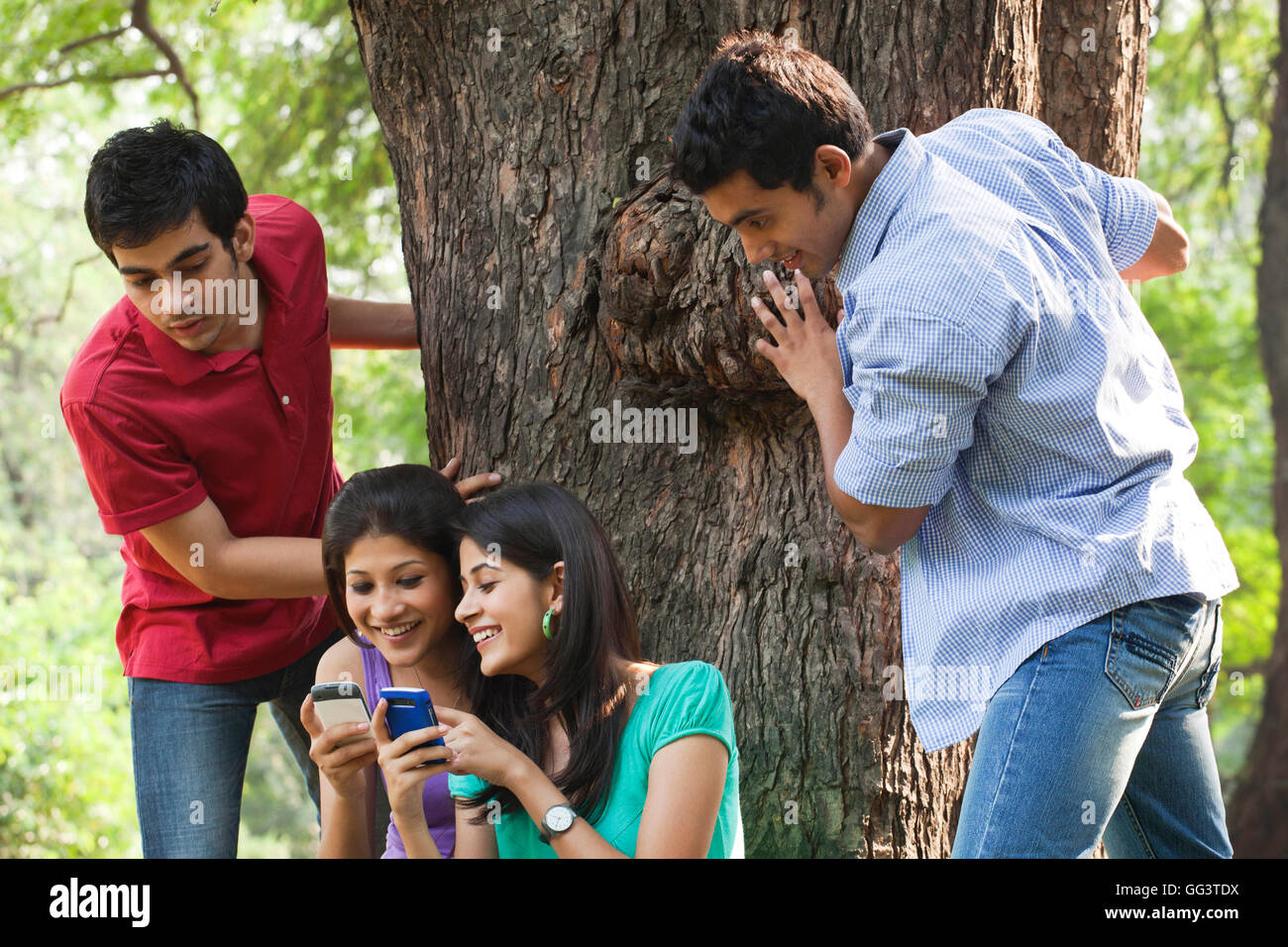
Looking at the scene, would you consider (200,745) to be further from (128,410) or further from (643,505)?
(643,505)

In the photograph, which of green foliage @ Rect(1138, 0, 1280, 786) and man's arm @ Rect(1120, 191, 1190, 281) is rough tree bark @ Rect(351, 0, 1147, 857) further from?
green foliage @ Rect(1138, 0, 1280, 786)

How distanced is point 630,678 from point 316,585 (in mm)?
957

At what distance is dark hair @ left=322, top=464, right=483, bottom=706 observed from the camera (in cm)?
287

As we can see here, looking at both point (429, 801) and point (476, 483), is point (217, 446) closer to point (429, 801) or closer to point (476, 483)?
point (476, 483)

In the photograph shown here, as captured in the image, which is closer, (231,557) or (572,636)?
(572,636)

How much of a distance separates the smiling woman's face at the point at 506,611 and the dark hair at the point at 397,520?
0.23 meters

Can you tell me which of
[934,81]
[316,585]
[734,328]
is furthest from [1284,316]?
[316,585]

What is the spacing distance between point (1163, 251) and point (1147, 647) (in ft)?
3.23

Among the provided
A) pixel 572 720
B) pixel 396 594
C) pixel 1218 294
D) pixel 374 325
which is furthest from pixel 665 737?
pixel 1218 294

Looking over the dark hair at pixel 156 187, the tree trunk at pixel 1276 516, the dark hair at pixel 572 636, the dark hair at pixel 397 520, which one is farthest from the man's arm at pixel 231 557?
the tree trunk at pixel 1276 516

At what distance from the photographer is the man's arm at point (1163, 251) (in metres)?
2.58

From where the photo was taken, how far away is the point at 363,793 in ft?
9.11

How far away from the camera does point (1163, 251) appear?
262 cm

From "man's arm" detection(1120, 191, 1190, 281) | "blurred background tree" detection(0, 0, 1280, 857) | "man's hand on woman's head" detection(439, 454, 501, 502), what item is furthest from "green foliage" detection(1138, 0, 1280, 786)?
"man's hand on woman's head" detection(439, 454, 501, 502)
